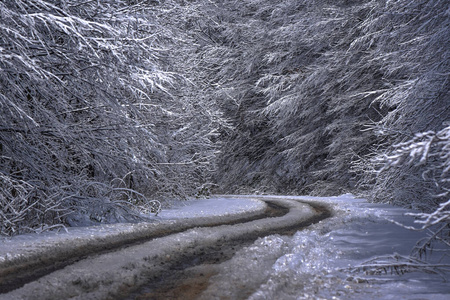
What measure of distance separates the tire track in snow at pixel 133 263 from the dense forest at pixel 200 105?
2.36 meters

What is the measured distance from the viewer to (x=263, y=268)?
229 inches

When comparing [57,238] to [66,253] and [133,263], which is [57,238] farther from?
[133,263]

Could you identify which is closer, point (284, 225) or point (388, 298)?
point (388, 298)

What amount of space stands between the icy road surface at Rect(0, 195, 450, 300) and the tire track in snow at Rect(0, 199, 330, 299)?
10mm

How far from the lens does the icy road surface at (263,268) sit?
191 inches

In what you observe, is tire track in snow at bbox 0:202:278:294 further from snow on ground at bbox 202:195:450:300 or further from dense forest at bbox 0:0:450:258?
snow on ground at bbox 202:195:450:300

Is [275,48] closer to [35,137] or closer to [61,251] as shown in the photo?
[35,137]

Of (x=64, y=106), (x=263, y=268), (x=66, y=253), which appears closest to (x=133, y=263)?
(x=66, y=253)

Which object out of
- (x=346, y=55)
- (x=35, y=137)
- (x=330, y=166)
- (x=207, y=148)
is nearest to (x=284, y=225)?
(x=35, y=137)

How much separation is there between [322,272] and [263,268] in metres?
0.68

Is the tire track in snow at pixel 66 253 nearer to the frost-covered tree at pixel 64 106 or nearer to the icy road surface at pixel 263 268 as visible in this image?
the icy road surface at pixel 263 268

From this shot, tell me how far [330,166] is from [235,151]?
289 inches

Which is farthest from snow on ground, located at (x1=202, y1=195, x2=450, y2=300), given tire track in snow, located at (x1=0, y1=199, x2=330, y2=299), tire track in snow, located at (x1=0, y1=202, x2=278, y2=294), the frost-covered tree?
the frost-covered tree

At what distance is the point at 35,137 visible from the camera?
8789mm
